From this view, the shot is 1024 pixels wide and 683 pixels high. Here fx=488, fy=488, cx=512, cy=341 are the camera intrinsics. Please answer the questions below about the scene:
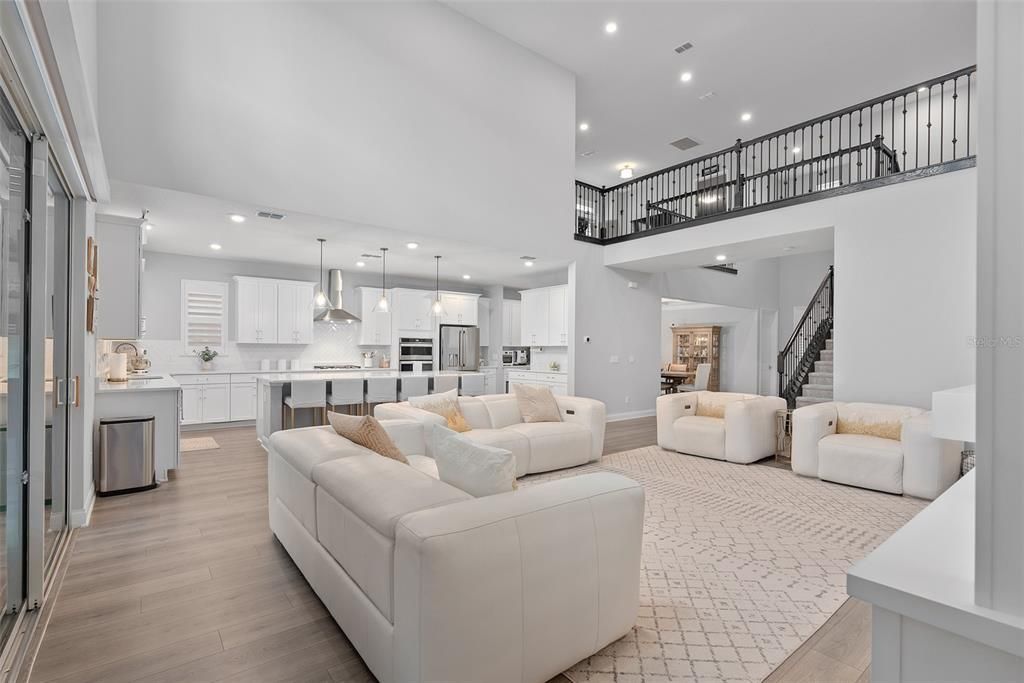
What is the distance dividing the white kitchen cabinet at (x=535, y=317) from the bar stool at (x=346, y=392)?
3.37 m

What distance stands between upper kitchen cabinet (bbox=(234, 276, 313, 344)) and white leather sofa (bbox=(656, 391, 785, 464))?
5.86m

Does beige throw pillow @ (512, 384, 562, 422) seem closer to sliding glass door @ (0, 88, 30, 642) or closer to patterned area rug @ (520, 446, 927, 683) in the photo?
patterned area rug @ (520, 446, 927, 683)

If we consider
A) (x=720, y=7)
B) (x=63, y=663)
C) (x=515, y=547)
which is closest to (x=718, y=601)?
(x=515, y=547)

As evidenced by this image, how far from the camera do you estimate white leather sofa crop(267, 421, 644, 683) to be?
1.50 metres

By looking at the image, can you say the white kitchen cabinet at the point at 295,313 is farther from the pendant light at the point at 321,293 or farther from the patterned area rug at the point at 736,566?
the patterned area rug at the point at 736,566

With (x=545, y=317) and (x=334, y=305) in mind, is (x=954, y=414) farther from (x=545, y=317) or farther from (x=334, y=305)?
(x=334, y=305)

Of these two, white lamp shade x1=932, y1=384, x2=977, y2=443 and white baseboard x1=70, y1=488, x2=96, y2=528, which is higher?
white lamp shade x1=932, y1=384, x2=977, y2=443

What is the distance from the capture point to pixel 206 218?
519cm

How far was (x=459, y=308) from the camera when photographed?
973 cm

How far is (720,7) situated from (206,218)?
6.28 meters

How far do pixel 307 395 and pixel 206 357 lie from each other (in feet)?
8.74

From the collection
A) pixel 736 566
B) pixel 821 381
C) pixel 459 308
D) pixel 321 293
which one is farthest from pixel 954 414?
pixel 459 308

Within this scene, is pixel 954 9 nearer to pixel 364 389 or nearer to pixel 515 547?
pixel 515 547

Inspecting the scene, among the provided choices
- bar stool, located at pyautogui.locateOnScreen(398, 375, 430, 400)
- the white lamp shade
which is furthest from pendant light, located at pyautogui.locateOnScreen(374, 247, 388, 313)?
the white lamp shade
